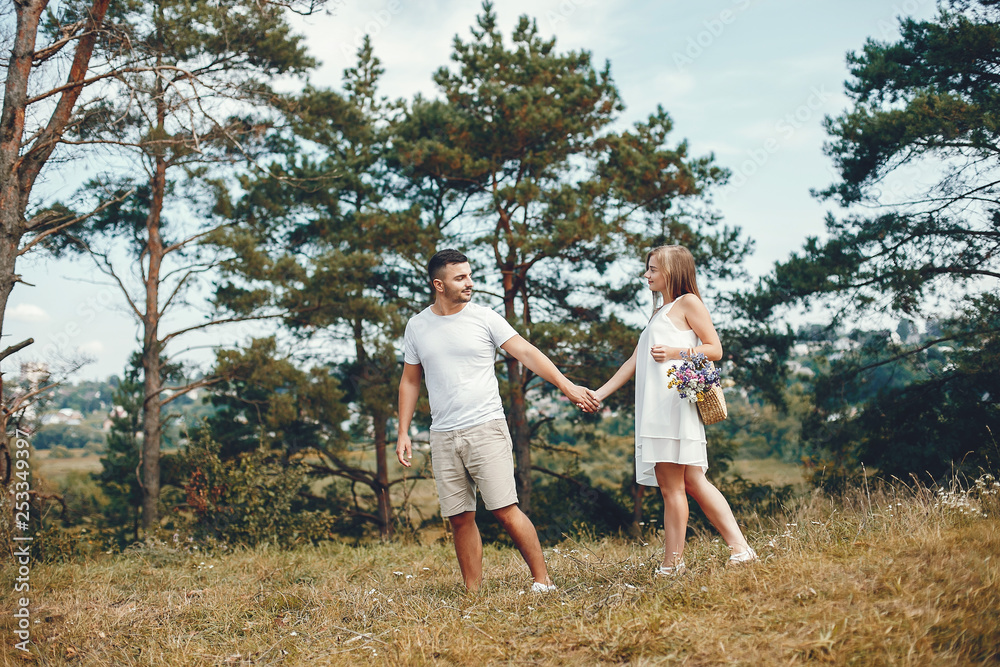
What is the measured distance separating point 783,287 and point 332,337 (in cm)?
961

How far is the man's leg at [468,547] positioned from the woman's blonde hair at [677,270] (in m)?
1.79

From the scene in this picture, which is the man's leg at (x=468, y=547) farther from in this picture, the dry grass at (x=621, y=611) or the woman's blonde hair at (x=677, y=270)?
the woman's blonde hair at (x=677, y=270)

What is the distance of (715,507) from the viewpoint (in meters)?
3.65

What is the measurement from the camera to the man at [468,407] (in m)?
3.90

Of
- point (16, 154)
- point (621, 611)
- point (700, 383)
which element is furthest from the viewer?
point (16, 154)

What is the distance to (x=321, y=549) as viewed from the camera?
23.1ft

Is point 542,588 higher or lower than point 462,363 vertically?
lower

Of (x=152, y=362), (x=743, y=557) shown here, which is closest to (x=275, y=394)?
(x=152, y=362)

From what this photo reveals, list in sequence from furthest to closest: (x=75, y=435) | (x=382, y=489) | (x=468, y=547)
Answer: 1. (x=75, y=435)
2. (x=382, y=489)
3. (x=468, y=547)

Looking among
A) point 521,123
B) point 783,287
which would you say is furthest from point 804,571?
point 521,123

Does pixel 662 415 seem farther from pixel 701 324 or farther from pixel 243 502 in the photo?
pixel 243 502

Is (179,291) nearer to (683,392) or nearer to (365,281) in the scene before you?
(365,281)

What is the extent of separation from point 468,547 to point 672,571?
119cm

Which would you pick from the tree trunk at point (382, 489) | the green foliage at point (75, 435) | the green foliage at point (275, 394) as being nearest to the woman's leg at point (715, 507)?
the green foliage at point (275, 394)
